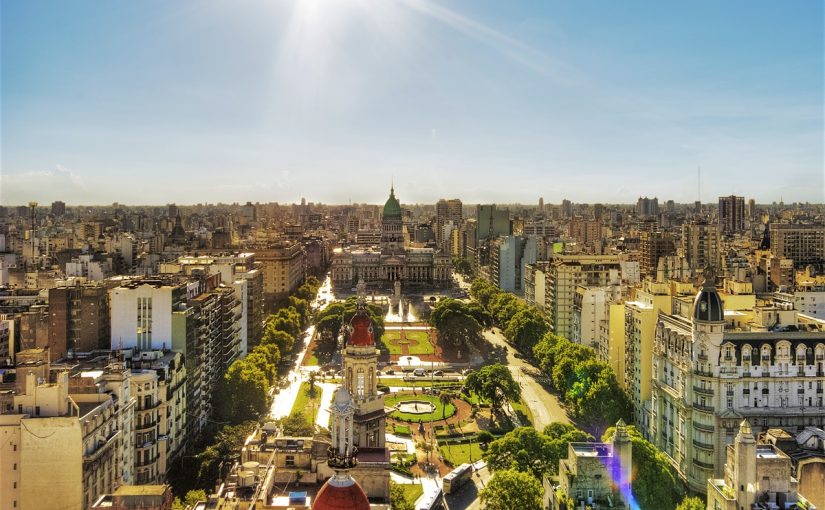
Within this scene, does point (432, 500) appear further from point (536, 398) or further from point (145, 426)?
point (536, 398)

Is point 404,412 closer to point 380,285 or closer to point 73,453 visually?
point 73,453

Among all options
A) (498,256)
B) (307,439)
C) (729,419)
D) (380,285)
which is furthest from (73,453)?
(380,285)

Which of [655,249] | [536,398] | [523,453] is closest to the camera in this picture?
[523,453]

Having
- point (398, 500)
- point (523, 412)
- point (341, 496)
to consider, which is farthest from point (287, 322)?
point (341, 496)

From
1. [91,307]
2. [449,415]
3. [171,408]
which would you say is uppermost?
[91,307]

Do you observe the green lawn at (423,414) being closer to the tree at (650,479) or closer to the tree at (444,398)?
the tree at (444,398)

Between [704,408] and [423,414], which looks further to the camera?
[423,414]
